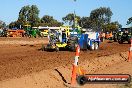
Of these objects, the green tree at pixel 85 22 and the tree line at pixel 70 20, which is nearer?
the tree line at pixel 70 20

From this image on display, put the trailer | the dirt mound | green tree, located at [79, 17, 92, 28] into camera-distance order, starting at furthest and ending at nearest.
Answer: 1. green tree, located at [79, 17, 92, 28]
2. the trailer
3. the dirt mound

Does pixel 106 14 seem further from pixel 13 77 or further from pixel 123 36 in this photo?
pixel 13 77

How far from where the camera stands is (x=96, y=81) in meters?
4.54

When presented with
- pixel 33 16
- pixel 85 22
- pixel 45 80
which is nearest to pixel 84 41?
pixel 45 80

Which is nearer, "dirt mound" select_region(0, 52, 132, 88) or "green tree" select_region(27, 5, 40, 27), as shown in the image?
"dirt mound" select_region(0, 52, 132, 88)

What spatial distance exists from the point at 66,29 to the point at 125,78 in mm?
21289

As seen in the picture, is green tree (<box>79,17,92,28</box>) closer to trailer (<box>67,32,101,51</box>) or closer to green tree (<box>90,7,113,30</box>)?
green tree (<box>90,7,113,30</box>)

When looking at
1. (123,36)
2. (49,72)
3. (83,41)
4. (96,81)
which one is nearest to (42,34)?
(123,36)

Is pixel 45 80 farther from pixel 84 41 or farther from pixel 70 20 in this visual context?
pixel 70 20

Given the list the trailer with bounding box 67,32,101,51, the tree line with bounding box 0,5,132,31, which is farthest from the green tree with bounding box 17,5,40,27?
the trailer with bounding box 67,32,101,51

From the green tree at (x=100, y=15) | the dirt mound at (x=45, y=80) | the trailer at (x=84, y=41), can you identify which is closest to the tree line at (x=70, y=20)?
the green tree at (x=100, y=15)

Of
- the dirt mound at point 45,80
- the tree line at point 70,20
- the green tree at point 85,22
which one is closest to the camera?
the dirt mound at point 45,80

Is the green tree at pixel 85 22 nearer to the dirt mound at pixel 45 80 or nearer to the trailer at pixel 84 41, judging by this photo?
the trailer at pixel 84 41

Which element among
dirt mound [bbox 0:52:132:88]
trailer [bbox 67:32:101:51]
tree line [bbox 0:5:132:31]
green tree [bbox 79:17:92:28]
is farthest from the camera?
green tree [bbox 79:17:92:28]
